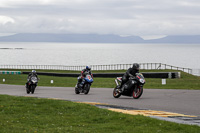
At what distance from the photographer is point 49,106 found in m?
14.7

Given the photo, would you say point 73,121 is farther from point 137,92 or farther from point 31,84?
point 31,84

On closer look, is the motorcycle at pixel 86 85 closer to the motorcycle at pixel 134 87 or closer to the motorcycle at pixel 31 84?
the motorcycle at pixel 31 84

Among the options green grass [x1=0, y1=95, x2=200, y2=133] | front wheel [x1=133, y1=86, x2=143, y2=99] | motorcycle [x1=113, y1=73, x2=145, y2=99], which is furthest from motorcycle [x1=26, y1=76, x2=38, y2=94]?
green grass [x1=0, y1=95, x2=200, y2=133]

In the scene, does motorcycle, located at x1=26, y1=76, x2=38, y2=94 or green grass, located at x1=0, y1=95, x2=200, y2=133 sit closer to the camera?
green grass, located at x1=0, y1=95, x2=200, y2=133

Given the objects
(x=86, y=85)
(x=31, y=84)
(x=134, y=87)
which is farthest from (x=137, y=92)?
(x=31, y=84)

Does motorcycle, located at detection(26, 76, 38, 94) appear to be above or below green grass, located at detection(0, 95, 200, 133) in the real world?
above

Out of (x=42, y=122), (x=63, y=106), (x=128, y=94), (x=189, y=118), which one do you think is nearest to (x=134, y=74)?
(x=128, y=94)

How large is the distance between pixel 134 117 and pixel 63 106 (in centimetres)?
386

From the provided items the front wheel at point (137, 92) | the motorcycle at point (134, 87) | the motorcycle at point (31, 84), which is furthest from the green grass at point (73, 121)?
the motorcycle at point (31, 84)

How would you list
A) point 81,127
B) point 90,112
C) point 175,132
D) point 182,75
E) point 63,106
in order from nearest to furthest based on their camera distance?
point 175,132 < point 81,127 < point 90,112 < point 63,106 < point 182,75

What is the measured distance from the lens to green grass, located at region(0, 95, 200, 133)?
966 cm

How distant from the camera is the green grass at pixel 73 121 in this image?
9664mm

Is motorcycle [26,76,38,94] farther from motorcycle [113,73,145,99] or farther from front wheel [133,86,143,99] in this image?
front wheel [133,86,143,99]

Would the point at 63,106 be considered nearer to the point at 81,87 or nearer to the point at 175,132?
the point at 175,132
